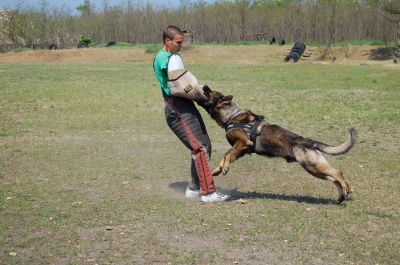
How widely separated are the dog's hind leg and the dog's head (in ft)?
3.16

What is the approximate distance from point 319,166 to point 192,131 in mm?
1581

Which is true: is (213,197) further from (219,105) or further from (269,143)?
(219,105)

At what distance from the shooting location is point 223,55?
4338 cm

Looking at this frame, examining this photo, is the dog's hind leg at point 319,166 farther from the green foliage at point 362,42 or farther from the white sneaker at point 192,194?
the green foliage at point 362,42

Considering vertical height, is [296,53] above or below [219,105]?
below

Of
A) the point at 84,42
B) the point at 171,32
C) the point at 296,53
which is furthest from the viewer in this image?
the point at 84,42

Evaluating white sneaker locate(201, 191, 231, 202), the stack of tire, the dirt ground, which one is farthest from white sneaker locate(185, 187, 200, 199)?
the dirt ground

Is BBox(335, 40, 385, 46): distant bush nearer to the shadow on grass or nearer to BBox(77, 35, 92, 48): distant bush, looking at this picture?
BBox(77, 35, 92, 48): distant bush

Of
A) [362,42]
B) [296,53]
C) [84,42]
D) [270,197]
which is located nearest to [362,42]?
[362,42]

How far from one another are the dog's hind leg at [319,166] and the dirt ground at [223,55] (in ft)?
110

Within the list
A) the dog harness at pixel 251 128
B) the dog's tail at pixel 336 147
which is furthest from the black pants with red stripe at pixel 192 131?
the dog's tail at pixel 336 147

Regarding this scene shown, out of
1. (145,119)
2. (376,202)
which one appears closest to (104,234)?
(376,202)

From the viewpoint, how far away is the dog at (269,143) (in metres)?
6.40

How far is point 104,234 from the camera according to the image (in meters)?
5.38
